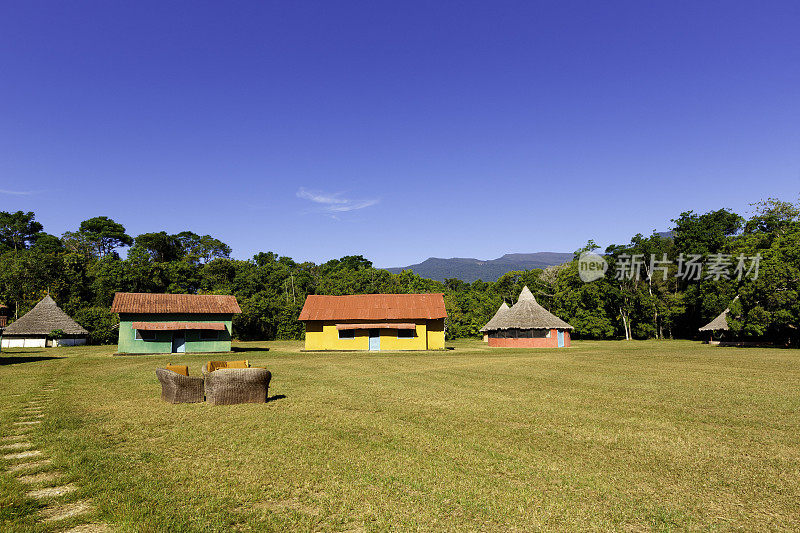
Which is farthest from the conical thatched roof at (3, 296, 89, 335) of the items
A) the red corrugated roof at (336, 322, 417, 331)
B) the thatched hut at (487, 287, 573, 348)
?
the thatched hut at (487, 287, 573, 348)

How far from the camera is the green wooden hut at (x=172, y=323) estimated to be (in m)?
32.9

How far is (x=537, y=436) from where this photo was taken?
812cm

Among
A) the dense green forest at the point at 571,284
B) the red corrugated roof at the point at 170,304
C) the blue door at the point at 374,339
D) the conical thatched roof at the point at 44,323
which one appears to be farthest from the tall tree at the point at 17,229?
the blue door at the point at 374,339

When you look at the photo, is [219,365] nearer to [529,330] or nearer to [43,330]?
[529,330]

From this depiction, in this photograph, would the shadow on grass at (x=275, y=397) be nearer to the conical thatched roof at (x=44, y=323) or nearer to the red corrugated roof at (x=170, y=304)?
the red corrugated roof at (x=170, y=304)

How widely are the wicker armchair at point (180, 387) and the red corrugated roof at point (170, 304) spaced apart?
2490 centimetres

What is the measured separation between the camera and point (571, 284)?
58.7 meters

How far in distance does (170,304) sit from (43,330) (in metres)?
16.3

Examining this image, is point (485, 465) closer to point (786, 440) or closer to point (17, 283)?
point (786, 440)

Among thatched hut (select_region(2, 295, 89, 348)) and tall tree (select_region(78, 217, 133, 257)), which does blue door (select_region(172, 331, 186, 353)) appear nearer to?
thatched hut (select_region(2, 295, 89, 348))

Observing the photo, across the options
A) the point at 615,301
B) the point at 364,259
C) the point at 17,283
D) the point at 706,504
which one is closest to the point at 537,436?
the point at 706,504

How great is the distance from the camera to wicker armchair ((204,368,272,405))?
36.8ft

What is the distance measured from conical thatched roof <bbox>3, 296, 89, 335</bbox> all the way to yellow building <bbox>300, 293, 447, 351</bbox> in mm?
22956

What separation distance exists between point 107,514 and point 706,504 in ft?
22.0
